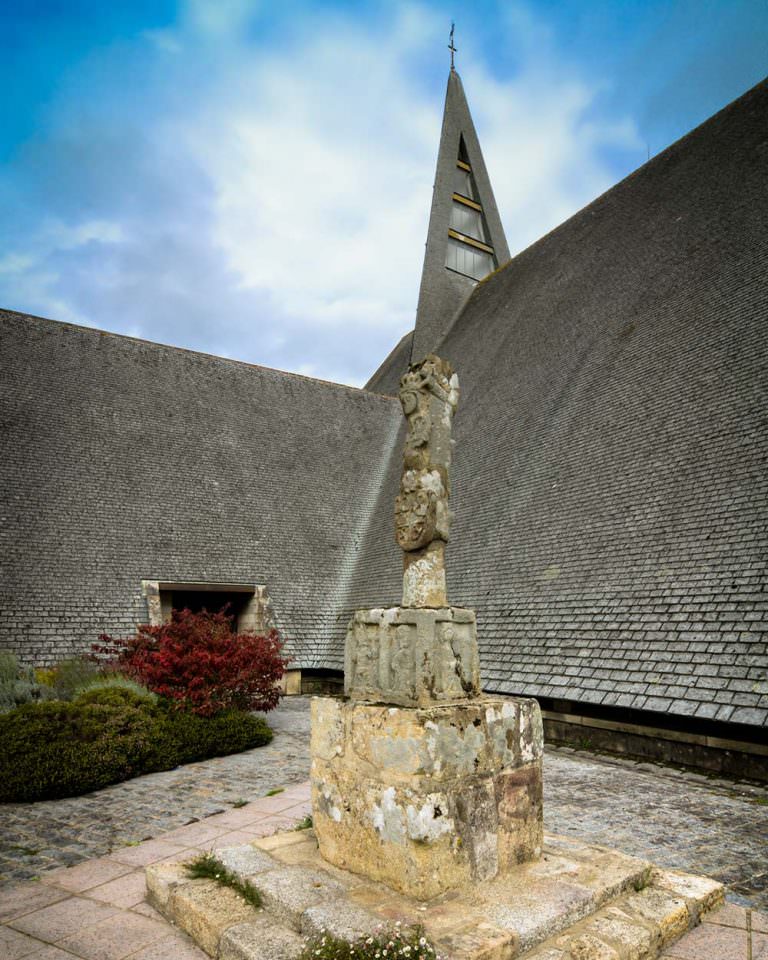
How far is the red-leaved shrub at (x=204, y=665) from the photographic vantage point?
27.5 ft

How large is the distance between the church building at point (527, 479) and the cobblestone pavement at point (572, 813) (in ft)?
2.44

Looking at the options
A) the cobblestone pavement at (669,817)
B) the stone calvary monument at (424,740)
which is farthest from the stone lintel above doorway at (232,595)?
the stone calvary monument at (424,740)

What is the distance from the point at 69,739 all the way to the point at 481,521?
23.7ft

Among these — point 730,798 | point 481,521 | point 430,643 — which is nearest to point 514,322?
point 481,521

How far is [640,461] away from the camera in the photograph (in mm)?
9242

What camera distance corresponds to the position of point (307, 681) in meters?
13.4

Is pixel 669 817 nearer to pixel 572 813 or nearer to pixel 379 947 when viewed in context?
pixel 572 813

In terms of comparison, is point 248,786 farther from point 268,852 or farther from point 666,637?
point 666,637

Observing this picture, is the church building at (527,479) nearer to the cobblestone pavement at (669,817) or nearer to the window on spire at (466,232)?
the cobblestone pavement at (669,817)

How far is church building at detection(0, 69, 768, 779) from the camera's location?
24.6ft

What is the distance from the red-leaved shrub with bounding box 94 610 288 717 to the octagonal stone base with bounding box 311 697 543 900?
5260mm

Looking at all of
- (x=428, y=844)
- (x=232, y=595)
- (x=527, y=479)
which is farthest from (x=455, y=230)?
(x=428, y=844)

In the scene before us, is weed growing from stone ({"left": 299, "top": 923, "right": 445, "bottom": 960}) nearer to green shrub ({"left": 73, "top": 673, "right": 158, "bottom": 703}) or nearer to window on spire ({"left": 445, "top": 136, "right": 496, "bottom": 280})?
green shrub ({"left": 73, "top": 673, "right": 158, "bottom": 703})

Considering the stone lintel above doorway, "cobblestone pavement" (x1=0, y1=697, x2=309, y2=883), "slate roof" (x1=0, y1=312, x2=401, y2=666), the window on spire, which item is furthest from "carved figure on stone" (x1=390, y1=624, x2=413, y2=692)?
the window on spire
